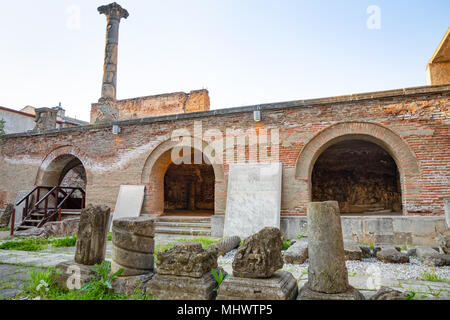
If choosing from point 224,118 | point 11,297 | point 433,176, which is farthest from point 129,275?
point 433,176

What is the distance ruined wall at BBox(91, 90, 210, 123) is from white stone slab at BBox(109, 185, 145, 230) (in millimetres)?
8189

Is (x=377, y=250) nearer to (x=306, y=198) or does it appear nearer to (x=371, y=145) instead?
(x=306, y=198)

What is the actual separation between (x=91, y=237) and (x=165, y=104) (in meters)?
15.1

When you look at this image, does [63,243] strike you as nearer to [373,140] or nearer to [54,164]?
[54,164]

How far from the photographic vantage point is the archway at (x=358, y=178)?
10711 mm

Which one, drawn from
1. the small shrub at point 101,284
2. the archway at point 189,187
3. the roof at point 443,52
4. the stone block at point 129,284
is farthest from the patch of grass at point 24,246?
the roof at point 443,52

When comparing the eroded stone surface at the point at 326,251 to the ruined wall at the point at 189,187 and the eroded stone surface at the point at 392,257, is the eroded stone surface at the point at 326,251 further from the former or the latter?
the ruined wall at the point at 189,187

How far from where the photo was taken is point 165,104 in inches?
706

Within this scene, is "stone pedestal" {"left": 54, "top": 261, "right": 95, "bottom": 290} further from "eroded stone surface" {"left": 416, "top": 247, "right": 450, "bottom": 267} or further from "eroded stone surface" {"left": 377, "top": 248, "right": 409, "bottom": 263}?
"eroded stone surface" {"left": 416, "top": 247, "right": 450, "bottom": 267}

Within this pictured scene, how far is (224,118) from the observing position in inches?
345

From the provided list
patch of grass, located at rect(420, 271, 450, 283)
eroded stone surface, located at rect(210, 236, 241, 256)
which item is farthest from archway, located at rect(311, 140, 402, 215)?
patch of grass, located at rect(420, 271, 450, 283)

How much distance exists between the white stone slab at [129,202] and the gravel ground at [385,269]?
15.9 feet

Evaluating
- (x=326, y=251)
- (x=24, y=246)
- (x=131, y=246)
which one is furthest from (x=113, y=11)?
(x=326, y=251)
